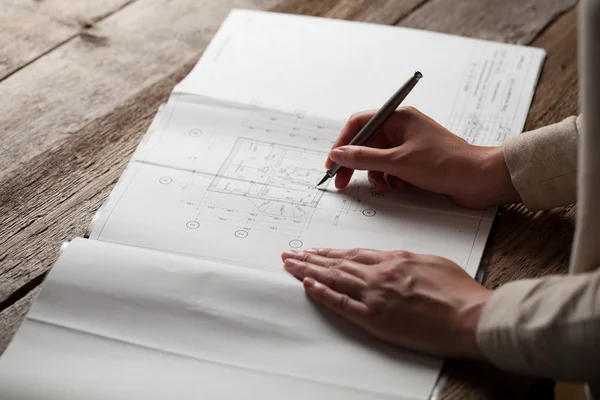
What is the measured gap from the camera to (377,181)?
2.97 ft

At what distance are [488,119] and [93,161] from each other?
0.52m

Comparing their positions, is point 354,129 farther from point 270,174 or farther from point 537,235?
point 537,235

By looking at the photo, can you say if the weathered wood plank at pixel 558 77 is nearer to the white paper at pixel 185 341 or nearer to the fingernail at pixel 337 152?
the fingernail at pixel 337 152

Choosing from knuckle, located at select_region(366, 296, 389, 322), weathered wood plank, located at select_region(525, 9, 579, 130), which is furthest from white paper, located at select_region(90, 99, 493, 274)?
weathered wood plank, located at select_region(525, 9, 579, 130)

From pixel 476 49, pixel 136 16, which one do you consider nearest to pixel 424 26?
pixel 476 49

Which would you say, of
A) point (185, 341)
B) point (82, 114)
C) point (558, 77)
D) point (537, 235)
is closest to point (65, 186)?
point (82, 114)

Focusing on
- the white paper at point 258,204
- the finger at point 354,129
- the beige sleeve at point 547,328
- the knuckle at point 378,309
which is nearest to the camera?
the beige sleeve at point 547,328

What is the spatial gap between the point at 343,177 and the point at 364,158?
4 centimetres

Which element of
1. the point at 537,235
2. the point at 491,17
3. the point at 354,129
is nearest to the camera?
the point at 537,235

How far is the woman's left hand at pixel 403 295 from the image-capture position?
2.30 feet

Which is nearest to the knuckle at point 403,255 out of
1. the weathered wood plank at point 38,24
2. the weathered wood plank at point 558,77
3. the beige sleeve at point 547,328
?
the beige sleeve at point 547,328

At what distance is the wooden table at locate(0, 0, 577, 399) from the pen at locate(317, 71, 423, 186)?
183 millimetres

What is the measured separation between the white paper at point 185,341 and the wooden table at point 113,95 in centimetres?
4

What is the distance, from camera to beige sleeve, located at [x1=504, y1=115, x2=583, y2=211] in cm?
83
